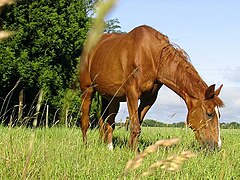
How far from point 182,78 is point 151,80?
0.49m

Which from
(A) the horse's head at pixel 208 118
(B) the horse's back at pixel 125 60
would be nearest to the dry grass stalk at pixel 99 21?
(A) the horse's head at pixel 208 118

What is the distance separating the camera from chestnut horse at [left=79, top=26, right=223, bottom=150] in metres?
6.90

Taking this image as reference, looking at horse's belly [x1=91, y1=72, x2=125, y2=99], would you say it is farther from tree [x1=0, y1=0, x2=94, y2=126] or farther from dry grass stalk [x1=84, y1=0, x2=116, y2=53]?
tree [x1=0, y1=0, x2=94, y2=126]

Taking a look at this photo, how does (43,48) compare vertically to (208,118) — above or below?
above

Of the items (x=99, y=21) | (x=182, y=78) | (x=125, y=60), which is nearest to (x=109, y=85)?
(x=125, y=60)

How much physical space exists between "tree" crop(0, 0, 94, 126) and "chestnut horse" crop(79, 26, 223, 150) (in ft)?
43.8

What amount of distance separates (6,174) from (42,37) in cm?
1992

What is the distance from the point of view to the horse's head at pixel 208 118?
6.59 metres

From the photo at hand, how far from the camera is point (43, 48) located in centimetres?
2316

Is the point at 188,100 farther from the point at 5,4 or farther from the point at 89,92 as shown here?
the point at 5,4

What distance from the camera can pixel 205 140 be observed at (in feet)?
21.7

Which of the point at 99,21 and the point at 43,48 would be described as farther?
the point at 43,48

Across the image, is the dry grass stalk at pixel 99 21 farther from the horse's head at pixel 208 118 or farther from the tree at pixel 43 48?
the tree at pixel 43 48

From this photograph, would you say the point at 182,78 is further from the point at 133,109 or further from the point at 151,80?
the point at 133,109
